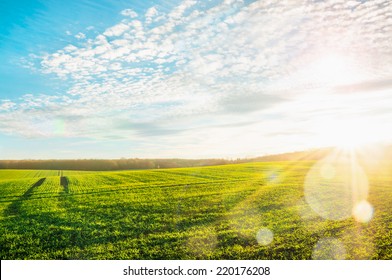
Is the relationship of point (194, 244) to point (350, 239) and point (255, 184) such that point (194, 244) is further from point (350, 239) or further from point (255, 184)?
point (255, 184)

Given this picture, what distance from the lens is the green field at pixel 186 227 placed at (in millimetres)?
16203

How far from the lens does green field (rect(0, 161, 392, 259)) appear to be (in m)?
16.2

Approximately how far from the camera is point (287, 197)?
97.1 feet

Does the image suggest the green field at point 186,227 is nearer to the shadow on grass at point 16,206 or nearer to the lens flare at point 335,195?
the shadow on grass at point 16,206

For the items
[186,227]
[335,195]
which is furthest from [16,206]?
[335,195]

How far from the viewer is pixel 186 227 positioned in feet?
66.2

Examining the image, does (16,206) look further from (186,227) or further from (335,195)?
(335,195)

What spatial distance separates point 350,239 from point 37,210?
2089cm

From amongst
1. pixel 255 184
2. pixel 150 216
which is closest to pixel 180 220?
pixel 150 216

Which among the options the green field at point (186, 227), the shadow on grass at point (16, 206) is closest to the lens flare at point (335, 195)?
the green field at point (186, 227)

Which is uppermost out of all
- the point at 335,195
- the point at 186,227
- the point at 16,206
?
the point at 335,195

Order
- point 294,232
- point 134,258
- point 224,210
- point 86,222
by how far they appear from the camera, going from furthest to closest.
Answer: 1. point 224,210
2. point 86,222
3. point 294,232
4. point 134,258

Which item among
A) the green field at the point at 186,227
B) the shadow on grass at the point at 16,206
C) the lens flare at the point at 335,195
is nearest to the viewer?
the green field at the point at 186,227

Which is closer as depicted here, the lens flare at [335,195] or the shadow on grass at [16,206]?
the lens flare at [335,195]
